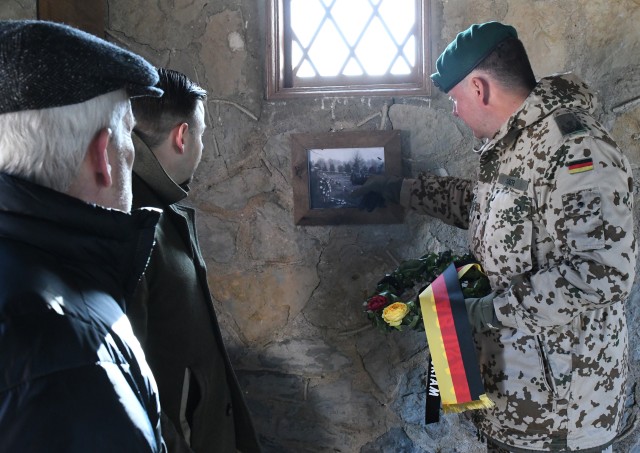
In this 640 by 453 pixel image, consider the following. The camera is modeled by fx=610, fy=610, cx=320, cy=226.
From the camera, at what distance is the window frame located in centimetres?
227

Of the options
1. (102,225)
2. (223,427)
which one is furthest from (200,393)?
(102,225)

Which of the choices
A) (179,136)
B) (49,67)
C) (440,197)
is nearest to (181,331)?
(179,136)

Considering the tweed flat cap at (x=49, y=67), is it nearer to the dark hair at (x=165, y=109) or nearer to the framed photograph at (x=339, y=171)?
the dark hair at (x=165, y=109)

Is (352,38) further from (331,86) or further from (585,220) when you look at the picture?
(585,220)

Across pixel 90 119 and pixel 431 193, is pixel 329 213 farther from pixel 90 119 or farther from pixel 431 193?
pixel 90 119

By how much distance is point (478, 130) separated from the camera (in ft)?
6.14

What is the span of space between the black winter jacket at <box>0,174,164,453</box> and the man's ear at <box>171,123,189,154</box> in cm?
73

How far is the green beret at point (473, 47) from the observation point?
1.77 m

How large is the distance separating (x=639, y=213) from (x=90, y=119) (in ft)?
6.42

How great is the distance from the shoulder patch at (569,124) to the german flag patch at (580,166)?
83 mm

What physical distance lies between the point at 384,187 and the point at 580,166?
2.58 feet

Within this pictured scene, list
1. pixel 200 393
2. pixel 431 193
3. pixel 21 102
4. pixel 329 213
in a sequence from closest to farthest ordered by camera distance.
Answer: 1. pixel 21 102
2. pixel 200 393
3. pixel 431 193
4. pixel 329 213

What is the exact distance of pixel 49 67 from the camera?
774mm

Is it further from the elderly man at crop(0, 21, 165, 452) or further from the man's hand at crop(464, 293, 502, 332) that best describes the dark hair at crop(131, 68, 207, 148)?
the man's hand at crop(464, 293, 502, 332)
